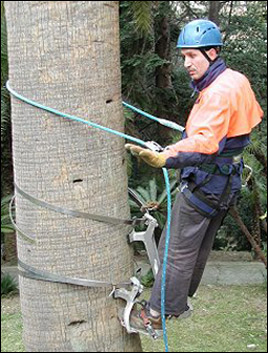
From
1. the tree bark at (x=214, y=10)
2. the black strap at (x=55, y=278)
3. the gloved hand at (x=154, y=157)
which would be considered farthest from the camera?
the tree bark at (x=214, y=10)

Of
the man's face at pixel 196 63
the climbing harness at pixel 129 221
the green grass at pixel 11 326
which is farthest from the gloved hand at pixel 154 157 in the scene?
the green grass at pixel 11 326

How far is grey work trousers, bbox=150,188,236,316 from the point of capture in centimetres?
276

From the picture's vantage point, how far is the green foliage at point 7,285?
19.7 feet

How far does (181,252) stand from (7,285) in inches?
147

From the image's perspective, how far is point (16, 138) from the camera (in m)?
2.72

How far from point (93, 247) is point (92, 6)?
1120mm

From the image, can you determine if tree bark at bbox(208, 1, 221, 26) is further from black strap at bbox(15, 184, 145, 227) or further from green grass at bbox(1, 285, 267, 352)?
black strap at bbox(15, 184, 145, 227)

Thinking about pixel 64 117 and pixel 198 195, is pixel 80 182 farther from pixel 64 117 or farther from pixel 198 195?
pixel 198 195

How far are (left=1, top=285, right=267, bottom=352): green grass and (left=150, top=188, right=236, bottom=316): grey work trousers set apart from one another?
649mm

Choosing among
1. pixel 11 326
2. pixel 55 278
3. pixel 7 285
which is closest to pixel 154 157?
pixel 55 278

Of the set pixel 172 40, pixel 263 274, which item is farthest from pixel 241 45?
pixel 263 274

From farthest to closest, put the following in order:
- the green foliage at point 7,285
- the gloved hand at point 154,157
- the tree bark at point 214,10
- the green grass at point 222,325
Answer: the tree bark at point 214,10, the green foliage at point 7,285, the green grass at point 222,325, the gloved hand at point 154,157

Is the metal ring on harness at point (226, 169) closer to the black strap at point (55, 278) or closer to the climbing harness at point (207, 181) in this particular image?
the climbing harness at point (207, 181)

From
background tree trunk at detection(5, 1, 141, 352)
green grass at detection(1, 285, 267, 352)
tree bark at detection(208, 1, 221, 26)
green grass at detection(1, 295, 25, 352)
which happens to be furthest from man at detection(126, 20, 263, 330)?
tree bark at detection(208, 1, 221, 26)
